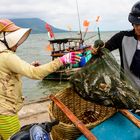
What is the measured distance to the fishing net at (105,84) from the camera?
117 inches

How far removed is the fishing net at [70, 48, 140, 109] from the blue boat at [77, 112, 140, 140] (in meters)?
0.13

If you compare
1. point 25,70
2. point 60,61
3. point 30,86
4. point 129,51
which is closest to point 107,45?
point 129,51

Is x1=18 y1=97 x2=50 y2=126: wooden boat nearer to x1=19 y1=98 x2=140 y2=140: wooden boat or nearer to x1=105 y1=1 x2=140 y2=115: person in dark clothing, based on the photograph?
x1=105 y1=1 x2=140 y2=115: person in dark clothing

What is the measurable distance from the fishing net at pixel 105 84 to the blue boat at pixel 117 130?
0.44 ft

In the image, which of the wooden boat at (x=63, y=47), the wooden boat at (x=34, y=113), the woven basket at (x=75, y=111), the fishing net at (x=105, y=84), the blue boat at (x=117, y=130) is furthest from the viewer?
the wooden boat at (x=63, y=47)

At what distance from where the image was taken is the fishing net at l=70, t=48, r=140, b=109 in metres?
2.98

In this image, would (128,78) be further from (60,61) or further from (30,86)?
(30,86)

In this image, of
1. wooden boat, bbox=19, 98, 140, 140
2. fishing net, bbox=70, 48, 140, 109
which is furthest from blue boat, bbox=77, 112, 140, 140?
fishing net, bbox=70, 48, 140, 109

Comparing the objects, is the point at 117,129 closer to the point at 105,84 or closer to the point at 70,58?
the point at 105,84

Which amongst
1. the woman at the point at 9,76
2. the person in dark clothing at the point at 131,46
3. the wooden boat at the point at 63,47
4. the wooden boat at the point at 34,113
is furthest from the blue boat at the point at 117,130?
the wooden boat at the point at 63,47

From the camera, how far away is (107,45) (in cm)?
349

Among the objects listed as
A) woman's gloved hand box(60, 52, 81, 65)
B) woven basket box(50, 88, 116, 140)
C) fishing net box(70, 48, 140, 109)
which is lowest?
woven basket box(50, 88, 116, 140)

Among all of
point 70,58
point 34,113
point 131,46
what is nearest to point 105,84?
point 70,58

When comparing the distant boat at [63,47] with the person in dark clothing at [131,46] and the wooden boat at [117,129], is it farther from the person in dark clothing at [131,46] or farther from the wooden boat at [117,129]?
the wooden boat at [117,129]
